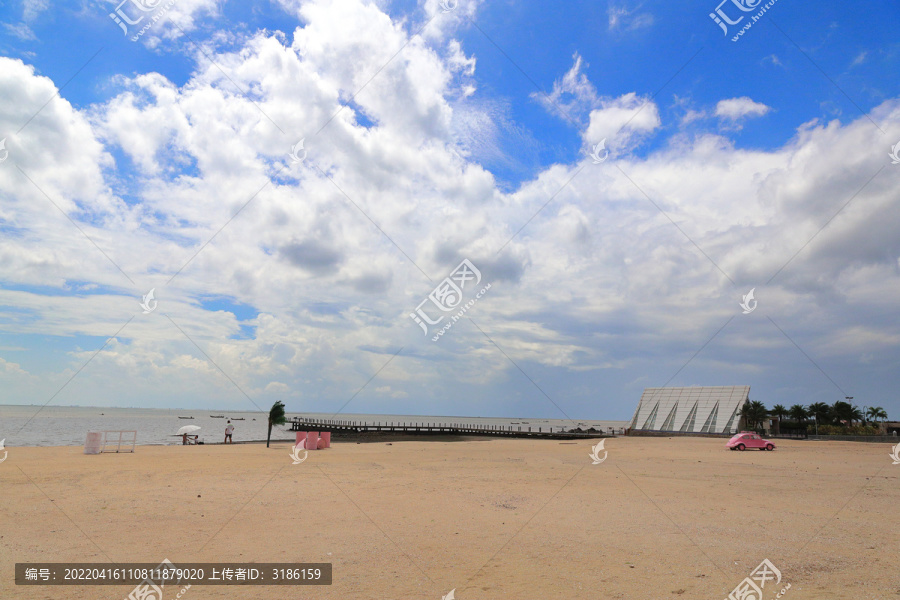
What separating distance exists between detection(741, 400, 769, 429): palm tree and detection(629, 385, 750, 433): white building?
9.68 feet

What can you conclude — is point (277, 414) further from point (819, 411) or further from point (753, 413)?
point (819, 411)

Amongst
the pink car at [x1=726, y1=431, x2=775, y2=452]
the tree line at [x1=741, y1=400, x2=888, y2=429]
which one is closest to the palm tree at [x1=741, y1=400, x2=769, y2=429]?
the tree line at [x1=741, y1=400, x2=888, y2=429]

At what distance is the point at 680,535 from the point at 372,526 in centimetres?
641

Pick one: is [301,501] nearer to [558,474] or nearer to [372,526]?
[372,526]

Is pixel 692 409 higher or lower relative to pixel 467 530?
higher

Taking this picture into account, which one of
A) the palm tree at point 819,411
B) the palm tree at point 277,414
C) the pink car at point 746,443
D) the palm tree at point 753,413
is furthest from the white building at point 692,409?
the palm tree at point 277,414

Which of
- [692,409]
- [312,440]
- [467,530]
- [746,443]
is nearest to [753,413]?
[692,409]

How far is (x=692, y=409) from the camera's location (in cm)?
7056

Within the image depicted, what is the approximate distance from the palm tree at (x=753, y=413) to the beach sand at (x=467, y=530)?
184ft

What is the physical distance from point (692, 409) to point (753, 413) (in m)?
7.89

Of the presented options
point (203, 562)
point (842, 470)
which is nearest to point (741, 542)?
point (203, 562)

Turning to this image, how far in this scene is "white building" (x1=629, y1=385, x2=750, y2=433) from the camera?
6506 cm

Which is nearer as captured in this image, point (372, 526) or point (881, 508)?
point (372, 526)

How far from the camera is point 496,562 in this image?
8.40m
